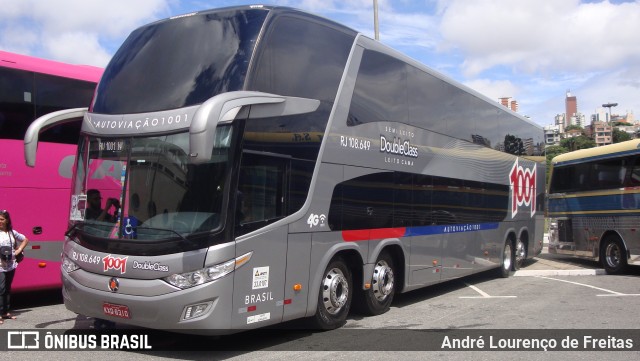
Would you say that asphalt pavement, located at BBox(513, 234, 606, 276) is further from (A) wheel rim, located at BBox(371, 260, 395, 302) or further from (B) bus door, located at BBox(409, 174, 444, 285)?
(A) wheel rim, located at BBox(371, 260, 395, 302)

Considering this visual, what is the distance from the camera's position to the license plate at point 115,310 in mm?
6332

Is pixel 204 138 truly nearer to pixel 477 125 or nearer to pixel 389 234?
pixel 389 234

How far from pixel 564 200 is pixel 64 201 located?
49.4 ft

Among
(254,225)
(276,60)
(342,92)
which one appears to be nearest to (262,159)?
(254,225)

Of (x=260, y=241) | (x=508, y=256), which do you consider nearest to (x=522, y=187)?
(x=508, y=256)

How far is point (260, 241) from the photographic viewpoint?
6668 millimetres

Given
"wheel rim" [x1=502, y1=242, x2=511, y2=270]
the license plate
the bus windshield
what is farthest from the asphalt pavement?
the license plate

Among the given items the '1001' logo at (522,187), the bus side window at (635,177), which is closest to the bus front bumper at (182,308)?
the '1001' logo at (522,187)

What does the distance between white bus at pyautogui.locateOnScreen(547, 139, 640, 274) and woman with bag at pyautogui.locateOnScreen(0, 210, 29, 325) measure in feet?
47.5

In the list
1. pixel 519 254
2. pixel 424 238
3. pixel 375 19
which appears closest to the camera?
pixel 424 238

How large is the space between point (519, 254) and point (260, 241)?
1184 centimetres

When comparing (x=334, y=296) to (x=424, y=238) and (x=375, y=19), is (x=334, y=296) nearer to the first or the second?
(x=424, y=238)

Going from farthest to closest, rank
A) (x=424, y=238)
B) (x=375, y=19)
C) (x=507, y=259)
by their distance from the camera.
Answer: (x=375, y=19) → (x=507, y=259) → (x=424, y=238)

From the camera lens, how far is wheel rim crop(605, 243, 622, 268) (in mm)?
15992
